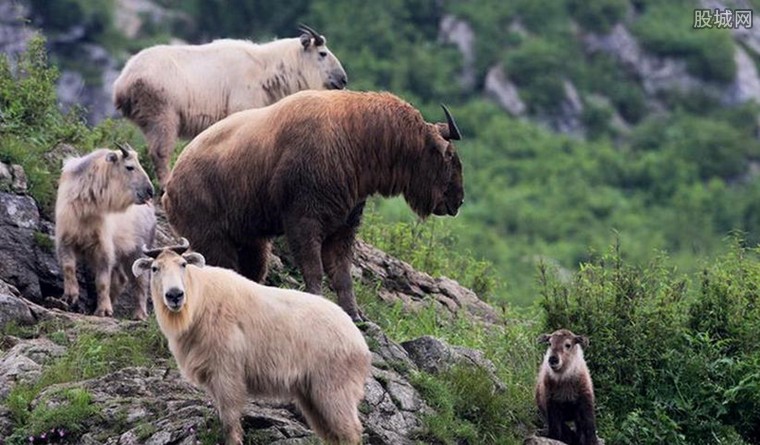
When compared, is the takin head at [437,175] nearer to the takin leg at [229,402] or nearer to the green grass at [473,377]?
→ the green grass at [473,377]

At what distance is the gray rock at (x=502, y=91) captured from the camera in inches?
2007

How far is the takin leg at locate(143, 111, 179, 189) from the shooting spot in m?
17.1

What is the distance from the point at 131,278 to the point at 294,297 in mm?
3443

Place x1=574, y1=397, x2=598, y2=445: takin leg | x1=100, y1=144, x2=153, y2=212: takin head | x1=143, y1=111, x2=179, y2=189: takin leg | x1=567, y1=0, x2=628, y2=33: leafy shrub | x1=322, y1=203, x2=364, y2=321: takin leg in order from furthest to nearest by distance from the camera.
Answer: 1. x1=567, y1=0, x2=628, y2=33: leafy shrub
2. x1=143, y1=111, x2=179, y2=189: takin leg
3. x1=100, y1=144, x2=153, y2=212: takin head
4. x1=322, y1=203, x2=364, y2=321: takin leg
5. x1=574, y1=397, x2=598, y2=445: takin leg

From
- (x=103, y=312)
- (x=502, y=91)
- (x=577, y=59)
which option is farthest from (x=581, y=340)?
(x=577, y=59)

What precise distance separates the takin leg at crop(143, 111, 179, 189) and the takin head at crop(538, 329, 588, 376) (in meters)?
4.18

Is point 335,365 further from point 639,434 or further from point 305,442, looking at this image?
point 639,434

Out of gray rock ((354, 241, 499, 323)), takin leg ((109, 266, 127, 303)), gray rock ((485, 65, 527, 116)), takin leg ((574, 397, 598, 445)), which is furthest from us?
gray rock ((485, 65, 527, 116))

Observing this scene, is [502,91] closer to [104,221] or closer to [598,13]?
[598,13]

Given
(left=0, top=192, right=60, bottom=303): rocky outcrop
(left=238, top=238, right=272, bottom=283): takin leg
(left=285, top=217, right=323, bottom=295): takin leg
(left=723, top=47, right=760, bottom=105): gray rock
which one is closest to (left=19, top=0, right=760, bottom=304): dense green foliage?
(left=723, top=47, right=760, bottom=105): gray rock

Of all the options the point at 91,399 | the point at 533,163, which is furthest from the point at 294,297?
the point at 533,163

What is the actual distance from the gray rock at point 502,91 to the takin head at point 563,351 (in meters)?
35.9

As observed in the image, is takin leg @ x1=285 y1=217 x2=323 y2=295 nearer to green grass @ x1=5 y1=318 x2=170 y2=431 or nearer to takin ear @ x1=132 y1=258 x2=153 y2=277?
green grass @ x1=5 y1=318 x2=170 y2=431

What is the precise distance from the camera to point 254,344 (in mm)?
12234
